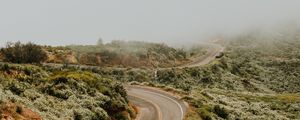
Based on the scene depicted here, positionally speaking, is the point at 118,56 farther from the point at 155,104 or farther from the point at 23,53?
the point at 155,104

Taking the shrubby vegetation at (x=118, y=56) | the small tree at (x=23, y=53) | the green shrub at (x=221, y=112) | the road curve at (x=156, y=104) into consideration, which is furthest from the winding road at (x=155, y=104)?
the shrubby vegetation at (x=118, y=56)

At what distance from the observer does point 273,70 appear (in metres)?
94.4

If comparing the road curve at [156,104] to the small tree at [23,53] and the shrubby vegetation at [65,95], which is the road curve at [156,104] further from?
the small tree at [23,53]

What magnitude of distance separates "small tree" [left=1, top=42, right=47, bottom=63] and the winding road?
60.5 feet

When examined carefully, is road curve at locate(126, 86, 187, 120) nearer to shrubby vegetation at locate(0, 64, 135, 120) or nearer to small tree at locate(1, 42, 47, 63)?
shrubby vegetation at locate(0, 64, 135, 120)

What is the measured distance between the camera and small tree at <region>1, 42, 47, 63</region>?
66.8 metres

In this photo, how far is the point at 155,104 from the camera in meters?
45.1

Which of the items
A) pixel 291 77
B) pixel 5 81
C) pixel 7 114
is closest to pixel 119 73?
pixel 291 77

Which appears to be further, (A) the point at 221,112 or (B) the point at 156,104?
(B) the point at 156,104

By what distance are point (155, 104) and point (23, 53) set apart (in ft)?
98.6

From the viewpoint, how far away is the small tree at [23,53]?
66812 millimetres

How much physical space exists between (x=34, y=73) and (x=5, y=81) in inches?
475

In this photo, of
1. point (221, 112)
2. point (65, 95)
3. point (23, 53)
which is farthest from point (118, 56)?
point (65, 95)

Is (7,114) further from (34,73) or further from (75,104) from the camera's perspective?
(34,73)
